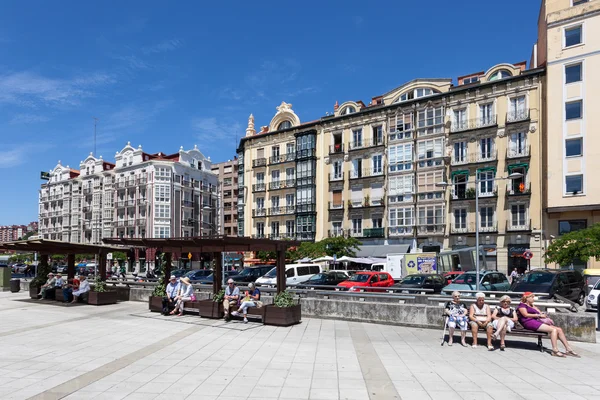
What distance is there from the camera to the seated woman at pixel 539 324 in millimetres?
10242

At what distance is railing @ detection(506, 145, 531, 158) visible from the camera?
138 feet

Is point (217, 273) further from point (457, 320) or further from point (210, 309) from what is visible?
point (457, 320)

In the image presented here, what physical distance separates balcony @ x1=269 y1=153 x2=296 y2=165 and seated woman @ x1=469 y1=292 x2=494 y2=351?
47235 millimetres

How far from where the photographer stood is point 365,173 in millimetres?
51750

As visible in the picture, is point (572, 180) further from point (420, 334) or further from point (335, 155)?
point (420, 334)

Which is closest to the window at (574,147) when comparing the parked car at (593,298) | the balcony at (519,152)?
the balcony at (519,152)

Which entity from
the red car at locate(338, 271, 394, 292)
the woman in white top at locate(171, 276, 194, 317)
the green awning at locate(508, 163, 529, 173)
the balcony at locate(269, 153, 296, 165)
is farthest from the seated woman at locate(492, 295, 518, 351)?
the balcony at locate(269, 153, 296, 165)

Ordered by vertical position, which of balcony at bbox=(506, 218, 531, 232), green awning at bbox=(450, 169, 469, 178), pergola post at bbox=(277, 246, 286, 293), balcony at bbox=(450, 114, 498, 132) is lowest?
pergola post at bbox=(277, 246, 286, 293)

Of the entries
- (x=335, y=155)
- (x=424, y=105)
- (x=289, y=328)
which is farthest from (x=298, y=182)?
(x=289, y=328)

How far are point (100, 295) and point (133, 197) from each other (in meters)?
60.6

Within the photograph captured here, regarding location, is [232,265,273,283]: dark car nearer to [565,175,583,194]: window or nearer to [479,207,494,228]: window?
[479,207,494,228]: window

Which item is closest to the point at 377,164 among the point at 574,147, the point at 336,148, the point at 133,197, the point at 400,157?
the point at 400,157

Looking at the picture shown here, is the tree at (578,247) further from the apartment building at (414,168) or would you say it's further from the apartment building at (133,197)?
the apartment building at (133,197)

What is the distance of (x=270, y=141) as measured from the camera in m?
60.7
